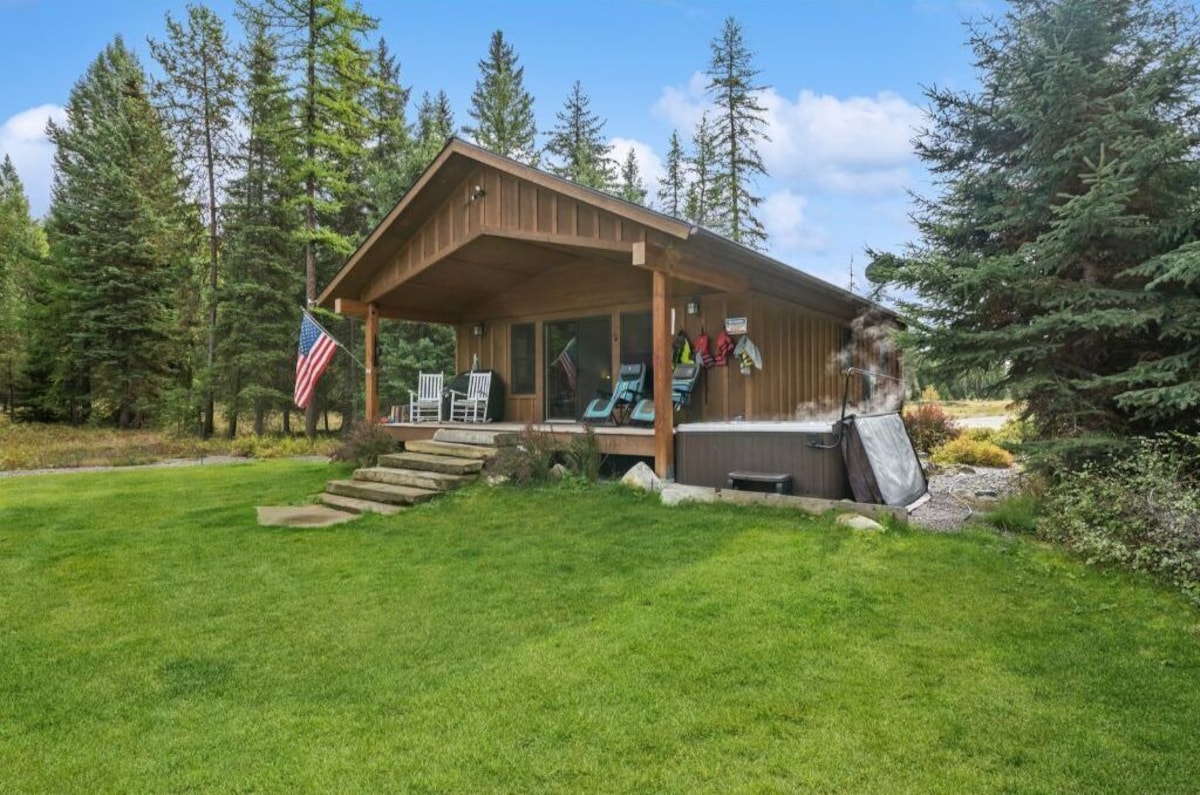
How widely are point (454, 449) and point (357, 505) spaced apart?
5.07 feet

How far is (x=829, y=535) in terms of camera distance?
190 inches

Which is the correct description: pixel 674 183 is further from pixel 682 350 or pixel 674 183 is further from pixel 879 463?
pixel 879 463

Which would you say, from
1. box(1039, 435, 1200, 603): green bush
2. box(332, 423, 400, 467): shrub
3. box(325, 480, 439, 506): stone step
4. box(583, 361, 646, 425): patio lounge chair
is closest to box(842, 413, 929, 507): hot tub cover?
box(1039, 435, 1200, 603): green bush

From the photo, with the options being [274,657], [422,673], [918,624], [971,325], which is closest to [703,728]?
[422,673]

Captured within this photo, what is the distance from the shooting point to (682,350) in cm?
895

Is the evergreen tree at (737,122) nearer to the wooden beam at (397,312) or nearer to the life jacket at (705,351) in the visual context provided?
the wooden beam at (397,312)

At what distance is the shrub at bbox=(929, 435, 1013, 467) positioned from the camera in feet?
30.5

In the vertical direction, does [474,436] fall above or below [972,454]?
above

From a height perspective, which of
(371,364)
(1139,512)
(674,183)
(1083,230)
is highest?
(674,183)

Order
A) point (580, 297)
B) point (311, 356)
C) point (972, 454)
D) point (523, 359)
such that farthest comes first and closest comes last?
point (523, 359) < point (580, 297) < point (972, 454) < point (311, 356)

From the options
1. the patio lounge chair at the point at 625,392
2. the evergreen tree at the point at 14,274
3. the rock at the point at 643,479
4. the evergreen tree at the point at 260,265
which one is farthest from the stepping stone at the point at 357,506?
the evergreen tree at the point at 14,274

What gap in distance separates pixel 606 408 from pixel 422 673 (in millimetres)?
6468

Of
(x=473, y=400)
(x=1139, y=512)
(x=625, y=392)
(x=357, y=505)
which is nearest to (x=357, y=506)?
(x=357, y=505)

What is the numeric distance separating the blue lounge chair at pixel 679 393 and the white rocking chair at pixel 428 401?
347 cm
